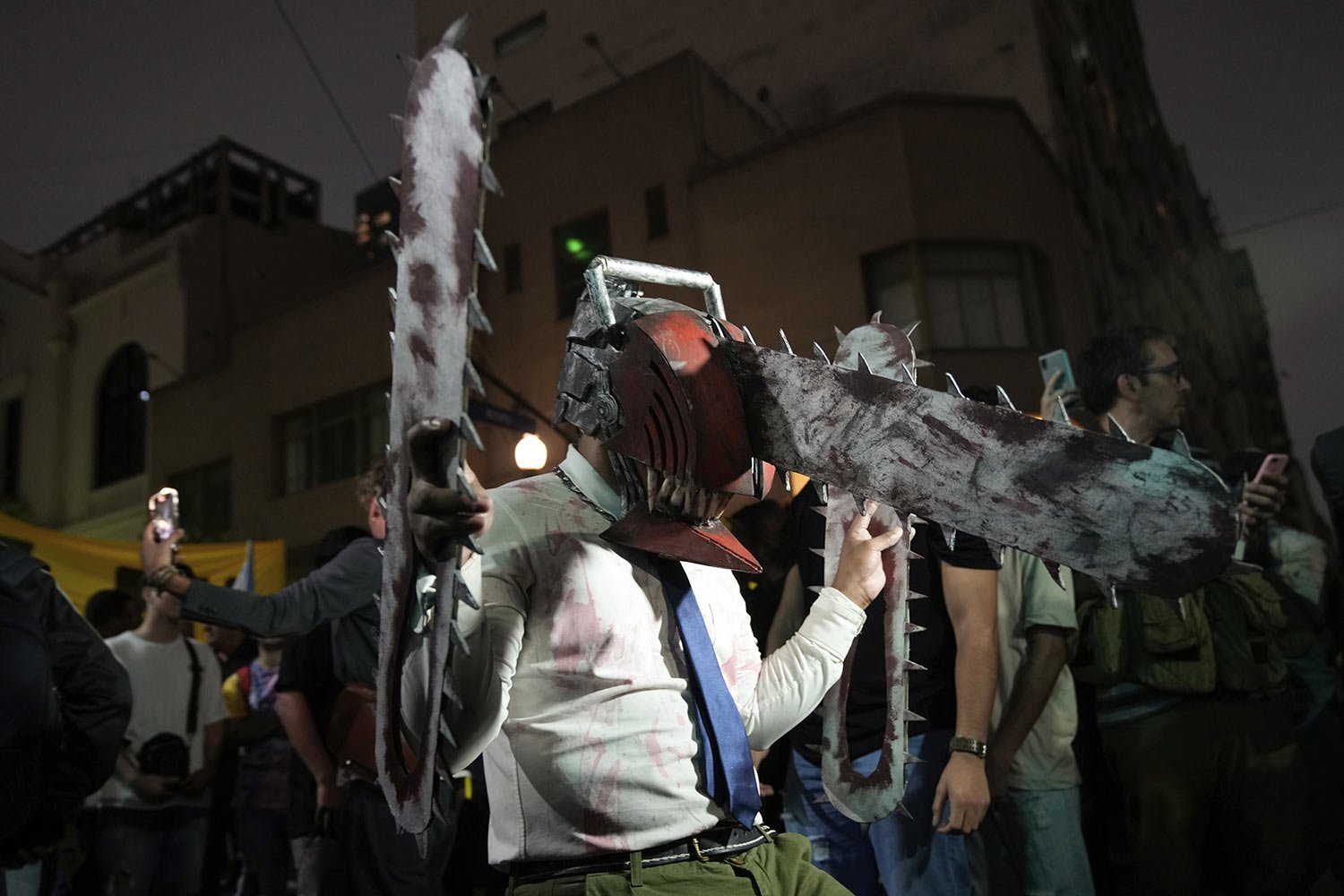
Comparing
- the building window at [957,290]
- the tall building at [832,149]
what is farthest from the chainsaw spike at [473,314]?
the building window at [957,290]

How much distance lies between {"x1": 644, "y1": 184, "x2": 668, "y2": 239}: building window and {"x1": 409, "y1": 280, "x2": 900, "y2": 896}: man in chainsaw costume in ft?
45.3

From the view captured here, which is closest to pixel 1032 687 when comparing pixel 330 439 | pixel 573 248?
pixel 573 248

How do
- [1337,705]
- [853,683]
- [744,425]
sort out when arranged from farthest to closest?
1. [1337,705]
2. [853,683]
3. [744,425]

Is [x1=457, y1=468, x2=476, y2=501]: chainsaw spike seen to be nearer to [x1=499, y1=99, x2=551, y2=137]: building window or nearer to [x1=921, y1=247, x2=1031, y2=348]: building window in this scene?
[x1=921, y1=247, x2=1031, y2=348]: building window

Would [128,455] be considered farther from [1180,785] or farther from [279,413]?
[1180,785]

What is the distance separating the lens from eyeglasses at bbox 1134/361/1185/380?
11.9ft

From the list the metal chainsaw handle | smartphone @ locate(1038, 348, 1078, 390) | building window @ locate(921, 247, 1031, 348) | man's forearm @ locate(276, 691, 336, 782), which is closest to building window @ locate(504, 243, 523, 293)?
building window @ locate(921, 247, 1031, 348)

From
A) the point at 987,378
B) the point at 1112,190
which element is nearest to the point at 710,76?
the point at 987,378

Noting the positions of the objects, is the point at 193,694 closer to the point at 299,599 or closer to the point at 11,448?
the point at 299,599

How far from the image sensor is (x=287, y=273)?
79.0 ft

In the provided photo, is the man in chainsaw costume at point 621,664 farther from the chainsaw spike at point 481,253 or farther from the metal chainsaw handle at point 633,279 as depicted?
the chainsaw spike at point 481,253

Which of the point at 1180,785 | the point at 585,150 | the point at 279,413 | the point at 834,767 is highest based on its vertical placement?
the point at 585,150

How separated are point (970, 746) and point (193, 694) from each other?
4.16 meters

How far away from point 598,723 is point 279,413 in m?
19.4
